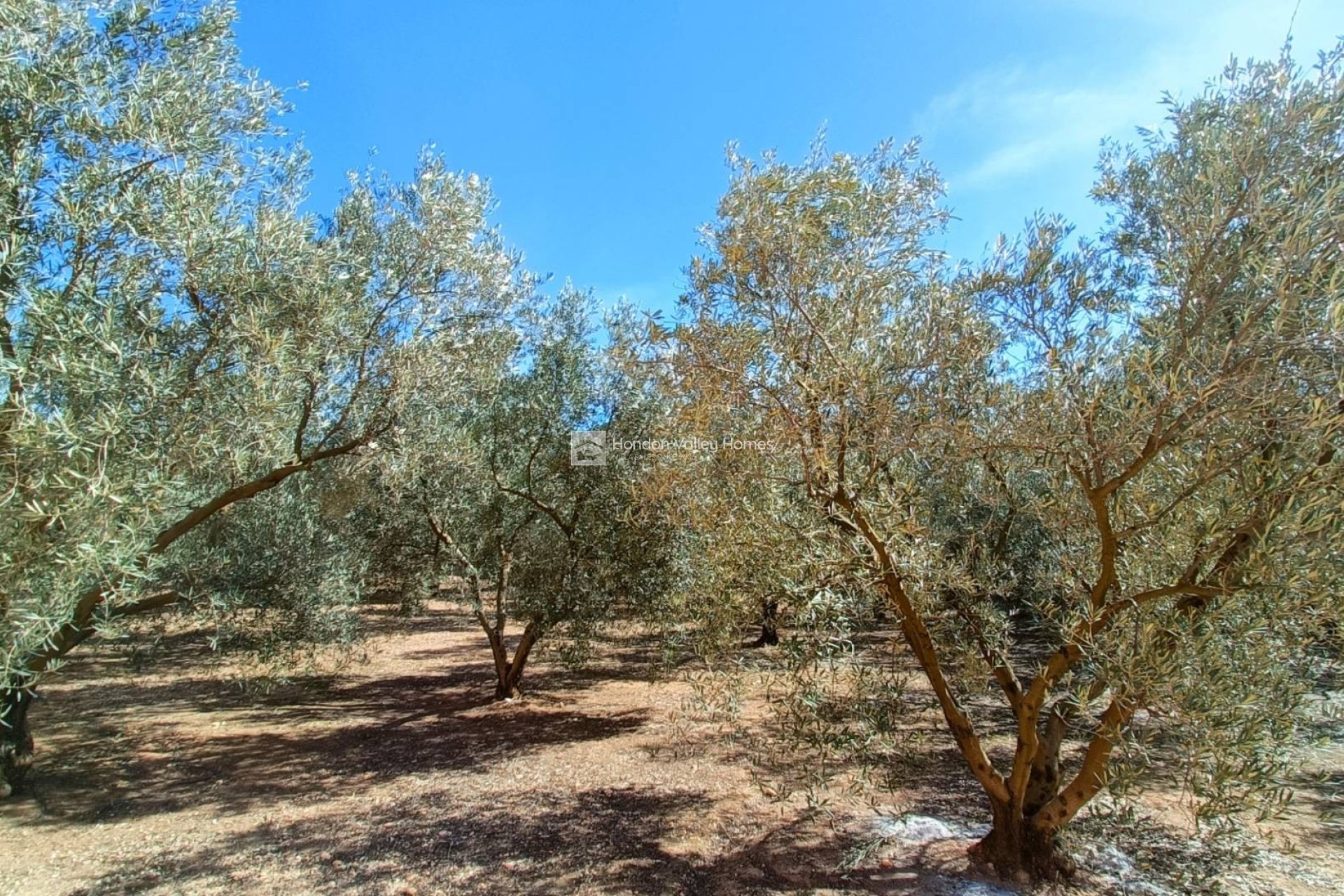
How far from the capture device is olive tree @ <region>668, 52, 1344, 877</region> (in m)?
3.46

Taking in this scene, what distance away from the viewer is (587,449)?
32.3 feet

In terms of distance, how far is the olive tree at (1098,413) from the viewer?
346 centimetres

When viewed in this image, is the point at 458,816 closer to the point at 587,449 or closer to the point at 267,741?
the point at 267,741

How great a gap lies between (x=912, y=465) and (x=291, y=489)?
7.19 m

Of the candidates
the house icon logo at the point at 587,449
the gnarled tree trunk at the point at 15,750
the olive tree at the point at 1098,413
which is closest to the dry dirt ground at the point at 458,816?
the gnarled tree trunk at the point at 15,750

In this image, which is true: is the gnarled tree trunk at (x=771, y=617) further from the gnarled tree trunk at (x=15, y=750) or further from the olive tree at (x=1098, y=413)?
the gnarled tree trunk at (x=15, y=750)

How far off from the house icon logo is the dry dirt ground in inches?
138

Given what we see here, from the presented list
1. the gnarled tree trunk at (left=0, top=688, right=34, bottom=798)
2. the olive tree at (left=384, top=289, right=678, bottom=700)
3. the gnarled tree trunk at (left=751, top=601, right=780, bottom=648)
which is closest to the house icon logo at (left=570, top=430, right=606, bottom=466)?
the olive tree at (left=384, top=289, right=678, bottom=700)

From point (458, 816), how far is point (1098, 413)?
7130 mm

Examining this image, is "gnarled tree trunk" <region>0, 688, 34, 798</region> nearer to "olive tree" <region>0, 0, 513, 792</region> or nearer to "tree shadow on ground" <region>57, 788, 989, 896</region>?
"olive tree" <region>0, 0, 513, 792</region>

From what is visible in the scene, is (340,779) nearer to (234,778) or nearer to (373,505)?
(234,778)

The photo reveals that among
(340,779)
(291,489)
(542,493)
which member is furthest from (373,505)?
(340,779)

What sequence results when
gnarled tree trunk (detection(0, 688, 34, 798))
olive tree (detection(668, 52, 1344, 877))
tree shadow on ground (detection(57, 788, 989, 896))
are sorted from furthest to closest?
gnarled tree trunk (detection(0, 688, 34, 798)), tree shadow on ground (detection(57, 788, 989, 896)), olive tree (detection(668, 52, 1344, 877))

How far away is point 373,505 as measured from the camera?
9.52m
